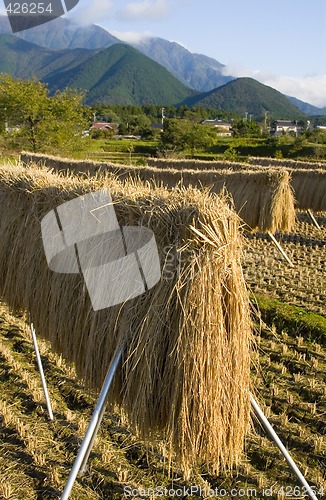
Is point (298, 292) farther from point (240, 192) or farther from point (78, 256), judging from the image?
point (78, 256)

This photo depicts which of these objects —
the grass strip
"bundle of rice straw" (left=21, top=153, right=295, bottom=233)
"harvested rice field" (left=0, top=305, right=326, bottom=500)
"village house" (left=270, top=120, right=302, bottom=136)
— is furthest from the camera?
"village house" (left=270, top=120, right=302, bottom=136)

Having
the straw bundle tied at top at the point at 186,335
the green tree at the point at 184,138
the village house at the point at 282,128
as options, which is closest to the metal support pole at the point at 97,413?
the straw bundle tied at top at the point at 186,335

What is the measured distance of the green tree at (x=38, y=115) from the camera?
2549 cm

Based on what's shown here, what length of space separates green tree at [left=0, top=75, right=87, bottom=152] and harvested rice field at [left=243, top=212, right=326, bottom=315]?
58.7ft

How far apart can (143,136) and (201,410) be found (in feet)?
189

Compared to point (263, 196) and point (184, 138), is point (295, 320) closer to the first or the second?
point (263, 196)

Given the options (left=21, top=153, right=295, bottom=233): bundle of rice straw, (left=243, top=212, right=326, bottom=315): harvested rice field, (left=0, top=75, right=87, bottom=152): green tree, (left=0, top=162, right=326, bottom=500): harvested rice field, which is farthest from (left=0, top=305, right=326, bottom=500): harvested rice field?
(left=0, top=75, right=87, bottom=152): green tree

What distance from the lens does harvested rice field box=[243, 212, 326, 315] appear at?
24.6 feet

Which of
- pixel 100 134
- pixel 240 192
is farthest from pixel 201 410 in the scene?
pixel 100 134

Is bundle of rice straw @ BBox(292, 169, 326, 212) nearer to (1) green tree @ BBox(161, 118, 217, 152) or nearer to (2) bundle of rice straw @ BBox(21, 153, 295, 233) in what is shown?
(2) bundle of rice straw @ BBox(21, 153, 295, 233)

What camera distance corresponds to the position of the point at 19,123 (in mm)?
26641

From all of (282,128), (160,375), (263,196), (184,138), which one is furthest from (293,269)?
(282,128)

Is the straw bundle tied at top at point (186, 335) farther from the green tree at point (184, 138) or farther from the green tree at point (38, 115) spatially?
the green tree at point (184, 138)

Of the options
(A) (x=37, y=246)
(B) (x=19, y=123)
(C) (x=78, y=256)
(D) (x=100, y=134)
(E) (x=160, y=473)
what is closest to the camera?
(C) (x=78, y=256)
